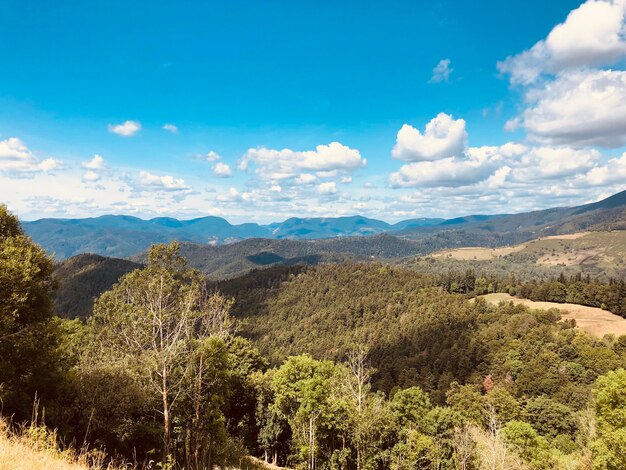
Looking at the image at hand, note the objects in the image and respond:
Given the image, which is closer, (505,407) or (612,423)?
(612,423)

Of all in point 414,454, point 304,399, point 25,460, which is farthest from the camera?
point 414,454

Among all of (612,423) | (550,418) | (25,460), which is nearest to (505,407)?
(550,418)

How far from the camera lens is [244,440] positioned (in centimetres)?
4194

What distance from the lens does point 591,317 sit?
125625mm

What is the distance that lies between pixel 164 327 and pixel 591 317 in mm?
153471

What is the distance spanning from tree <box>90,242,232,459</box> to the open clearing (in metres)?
133

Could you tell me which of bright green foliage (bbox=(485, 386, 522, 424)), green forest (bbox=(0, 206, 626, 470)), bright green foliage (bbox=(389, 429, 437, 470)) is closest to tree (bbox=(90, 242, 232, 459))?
green forest (bbox=(0, 206, 626, 470))

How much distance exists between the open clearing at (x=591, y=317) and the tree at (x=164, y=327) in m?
133

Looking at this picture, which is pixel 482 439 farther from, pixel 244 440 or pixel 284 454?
pixel 244 440

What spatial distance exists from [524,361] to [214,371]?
354ft

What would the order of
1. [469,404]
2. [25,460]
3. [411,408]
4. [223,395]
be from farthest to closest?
1. [469,404]
2. [411,408]
3. [223,395]
4. [25,460]

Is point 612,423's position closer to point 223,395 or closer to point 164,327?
point 223,395

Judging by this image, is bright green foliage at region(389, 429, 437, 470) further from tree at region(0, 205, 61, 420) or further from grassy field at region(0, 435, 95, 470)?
grassy field at region(0, 435, 95, 470)

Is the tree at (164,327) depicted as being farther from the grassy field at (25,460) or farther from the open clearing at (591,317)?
the open clearing at (591,317)
